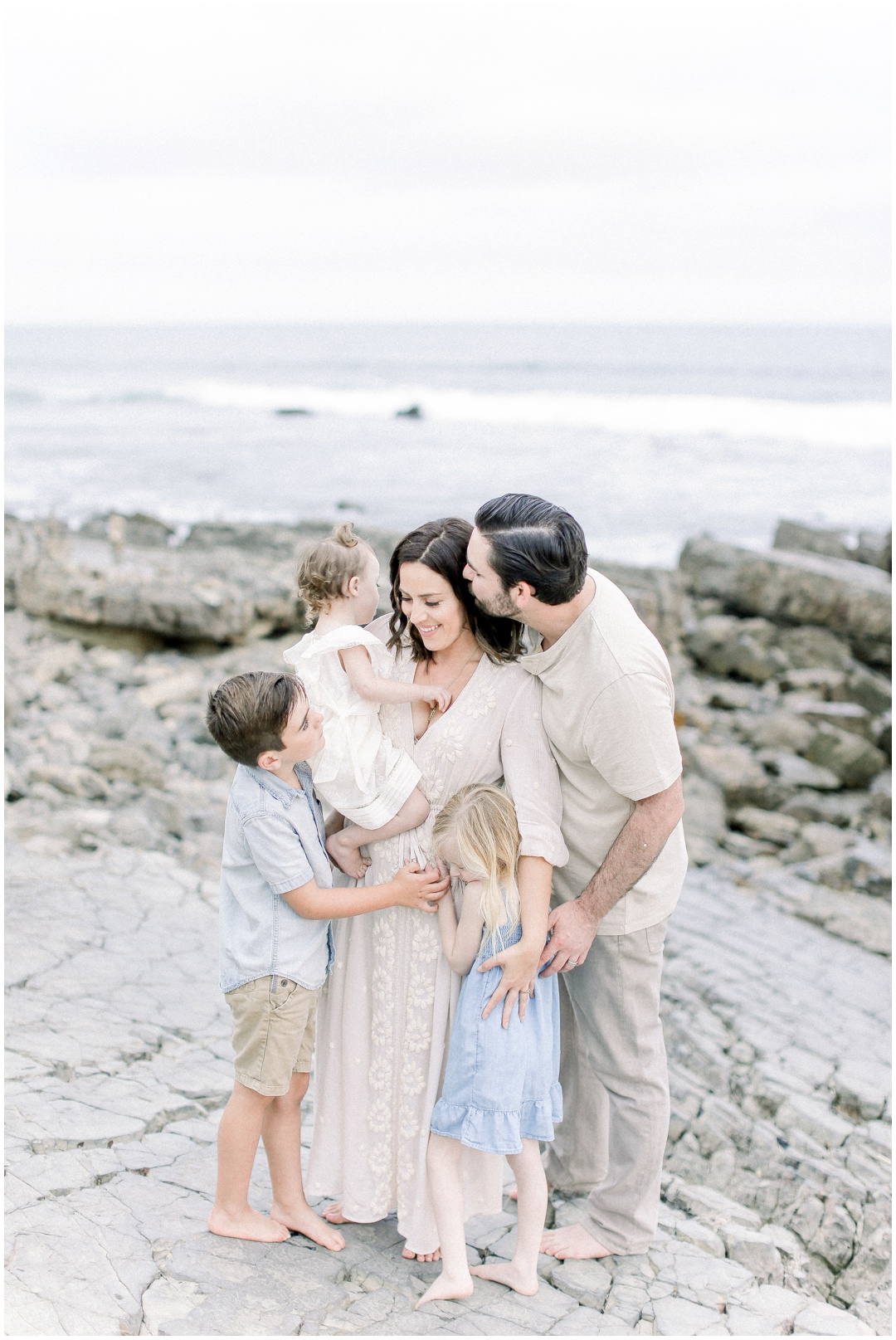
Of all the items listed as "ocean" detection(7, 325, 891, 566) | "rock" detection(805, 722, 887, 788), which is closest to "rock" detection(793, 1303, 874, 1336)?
"rock" detection(805, 722, 887, 788)

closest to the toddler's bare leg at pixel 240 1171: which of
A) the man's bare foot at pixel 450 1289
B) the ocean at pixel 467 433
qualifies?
the man's bare foot at pixel 450 1289

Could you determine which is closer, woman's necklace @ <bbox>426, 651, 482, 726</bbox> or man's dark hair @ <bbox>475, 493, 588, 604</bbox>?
man's dark hair @ <bbox>475, 493, 588, 604</bbox>

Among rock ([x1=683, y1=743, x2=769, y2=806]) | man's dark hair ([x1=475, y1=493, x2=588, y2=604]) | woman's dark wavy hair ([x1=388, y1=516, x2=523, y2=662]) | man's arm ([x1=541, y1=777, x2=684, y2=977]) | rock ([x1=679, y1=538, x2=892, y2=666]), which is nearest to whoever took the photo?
man's dark hair ([x1=475, y1=493, x2=588, y2=604])

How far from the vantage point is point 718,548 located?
1420 centimetres

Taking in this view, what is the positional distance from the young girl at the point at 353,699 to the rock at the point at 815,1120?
7.82 ft

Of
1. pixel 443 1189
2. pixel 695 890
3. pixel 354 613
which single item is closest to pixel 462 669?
pixel 354 613

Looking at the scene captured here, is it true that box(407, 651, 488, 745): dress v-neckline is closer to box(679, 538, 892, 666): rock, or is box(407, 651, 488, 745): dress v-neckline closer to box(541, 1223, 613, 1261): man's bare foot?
box(541, 1223, 613, 1261): man's bare foot

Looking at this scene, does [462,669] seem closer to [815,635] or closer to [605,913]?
[605,913]

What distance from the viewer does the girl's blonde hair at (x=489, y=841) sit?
268 cm

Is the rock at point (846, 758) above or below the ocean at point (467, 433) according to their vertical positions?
below

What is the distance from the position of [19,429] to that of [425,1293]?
114ft

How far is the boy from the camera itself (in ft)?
8.89

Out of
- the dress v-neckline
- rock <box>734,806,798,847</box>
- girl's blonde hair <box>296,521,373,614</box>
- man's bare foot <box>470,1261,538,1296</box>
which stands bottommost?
rock <box>734,806,798,847</box>

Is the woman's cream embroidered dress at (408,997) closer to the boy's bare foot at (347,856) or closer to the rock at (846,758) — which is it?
the boy's bare foot at (347,856)
